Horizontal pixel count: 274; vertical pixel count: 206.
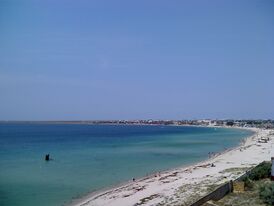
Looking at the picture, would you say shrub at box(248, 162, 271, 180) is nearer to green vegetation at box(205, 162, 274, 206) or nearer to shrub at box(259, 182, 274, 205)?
green vegetation at box(205, 162, 274, 206)

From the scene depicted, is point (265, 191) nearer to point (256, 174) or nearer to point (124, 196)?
point (256, 174)

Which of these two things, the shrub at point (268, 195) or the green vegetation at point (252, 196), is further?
the green vegetation at point (252, 196)

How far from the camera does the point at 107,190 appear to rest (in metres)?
28.7

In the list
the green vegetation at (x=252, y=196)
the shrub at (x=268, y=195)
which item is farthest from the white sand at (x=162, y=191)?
the shrub at (x=268, y=195)

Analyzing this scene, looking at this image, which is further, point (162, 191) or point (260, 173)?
point (162, 191)

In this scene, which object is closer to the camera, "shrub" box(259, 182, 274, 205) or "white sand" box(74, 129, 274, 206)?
"shrub" box(259, 182, 274, 205)

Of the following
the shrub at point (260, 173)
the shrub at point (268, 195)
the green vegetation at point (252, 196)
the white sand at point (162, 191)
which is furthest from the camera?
the shrub at point (260, 173)

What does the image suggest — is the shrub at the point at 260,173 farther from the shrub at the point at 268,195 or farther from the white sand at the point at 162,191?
the shrub at the point at 268,195

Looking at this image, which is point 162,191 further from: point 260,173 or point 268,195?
point 268,195

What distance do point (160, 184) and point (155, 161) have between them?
17.3 m

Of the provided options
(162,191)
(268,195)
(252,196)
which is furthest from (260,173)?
(268,195)

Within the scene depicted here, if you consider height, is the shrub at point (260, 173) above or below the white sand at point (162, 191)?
above

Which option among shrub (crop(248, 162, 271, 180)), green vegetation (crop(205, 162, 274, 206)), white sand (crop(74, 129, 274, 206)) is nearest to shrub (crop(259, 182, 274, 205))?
green vegetation (crop(205, 162, 274, 206))

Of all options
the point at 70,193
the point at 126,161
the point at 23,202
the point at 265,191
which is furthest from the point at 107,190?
the point at 126,161
